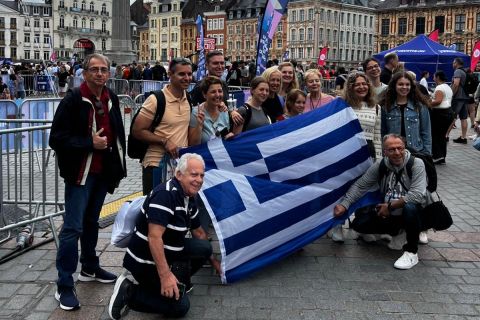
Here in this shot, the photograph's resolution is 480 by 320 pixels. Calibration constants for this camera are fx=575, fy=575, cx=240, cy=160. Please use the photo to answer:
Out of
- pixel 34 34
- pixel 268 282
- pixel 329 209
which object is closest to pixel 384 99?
pixel 329 209

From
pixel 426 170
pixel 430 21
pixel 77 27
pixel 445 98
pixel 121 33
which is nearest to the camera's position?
pixel 426 170

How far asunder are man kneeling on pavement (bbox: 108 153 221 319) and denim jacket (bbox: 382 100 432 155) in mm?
2912

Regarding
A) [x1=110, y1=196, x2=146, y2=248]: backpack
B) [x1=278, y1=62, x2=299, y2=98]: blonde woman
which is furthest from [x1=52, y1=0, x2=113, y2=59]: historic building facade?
[x1=110, y1=196, x2=146, y2=248]: backpack

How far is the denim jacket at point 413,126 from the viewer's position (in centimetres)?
629

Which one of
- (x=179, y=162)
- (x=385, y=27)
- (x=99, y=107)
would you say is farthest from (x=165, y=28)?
(x=179, y=162)

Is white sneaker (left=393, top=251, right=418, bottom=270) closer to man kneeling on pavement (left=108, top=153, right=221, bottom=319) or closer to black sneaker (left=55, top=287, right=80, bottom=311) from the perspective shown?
man kneeling on pavement (left=108, top=153, right=221, bottom=319)

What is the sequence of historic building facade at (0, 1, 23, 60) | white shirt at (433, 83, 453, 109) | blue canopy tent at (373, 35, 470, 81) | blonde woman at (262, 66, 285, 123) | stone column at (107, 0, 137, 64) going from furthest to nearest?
historic building facade at (0, 1, 23, 60), stone column at (107, 0, 137, 64), blue canopy tent at (373, 35, 470, 81), white shirt at (433, 83, 453, 109), blonde woman at (262, 66, 285, 123)

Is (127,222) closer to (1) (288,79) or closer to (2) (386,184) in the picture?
(2) (386,184)

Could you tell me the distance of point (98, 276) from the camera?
4992 mm

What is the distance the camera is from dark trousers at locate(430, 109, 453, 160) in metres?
11.4

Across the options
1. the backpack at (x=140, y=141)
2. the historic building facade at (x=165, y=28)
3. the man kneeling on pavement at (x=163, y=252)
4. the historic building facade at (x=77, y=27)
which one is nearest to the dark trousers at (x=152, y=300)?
the man kneeling on pavement at (x=163, y=252)

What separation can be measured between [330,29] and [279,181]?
9600 centimetres

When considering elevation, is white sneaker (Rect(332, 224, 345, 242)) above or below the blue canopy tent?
below

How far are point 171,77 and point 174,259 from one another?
1.58m
